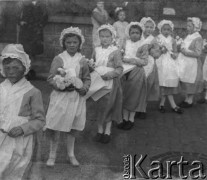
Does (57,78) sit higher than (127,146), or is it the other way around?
(57,78)

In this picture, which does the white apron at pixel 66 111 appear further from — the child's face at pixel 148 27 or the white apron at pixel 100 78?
the child's face at pixel 148 27

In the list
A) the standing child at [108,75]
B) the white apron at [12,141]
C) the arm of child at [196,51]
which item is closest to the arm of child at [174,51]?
the arm of child at [196,51]

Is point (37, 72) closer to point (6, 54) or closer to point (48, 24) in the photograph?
point (48, 24)

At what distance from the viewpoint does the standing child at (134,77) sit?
5.95m

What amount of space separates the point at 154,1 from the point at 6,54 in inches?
256

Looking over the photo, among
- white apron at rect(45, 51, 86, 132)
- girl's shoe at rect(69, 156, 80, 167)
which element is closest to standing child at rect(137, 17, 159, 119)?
white apron at rect(45, 51, 86, 132)

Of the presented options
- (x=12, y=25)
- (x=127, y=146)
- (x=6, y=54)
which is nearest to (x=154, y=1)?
(x=12, y=25)

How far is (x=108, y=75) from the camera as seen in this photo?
5133mm

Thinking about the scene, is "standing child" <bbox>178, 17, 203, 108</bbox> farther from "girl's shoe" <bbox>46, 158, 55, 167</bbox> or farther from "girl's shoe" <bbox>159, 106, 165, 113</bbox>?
"girl's shoe" <bbox>46, 158, 55, 167</bbox>

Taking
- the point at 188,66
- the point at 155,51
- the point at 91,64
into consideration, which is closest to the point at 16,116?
the point at 91,64

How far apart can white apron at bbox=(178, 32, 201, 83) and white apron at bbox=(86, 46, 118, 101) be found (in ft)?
6.98

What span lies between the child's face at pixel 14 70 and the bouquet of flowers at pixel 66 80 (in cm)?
92

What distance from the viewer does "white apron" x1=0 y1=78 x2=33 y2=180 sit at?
339cm

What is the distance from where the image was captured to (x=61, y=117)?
176 inches
